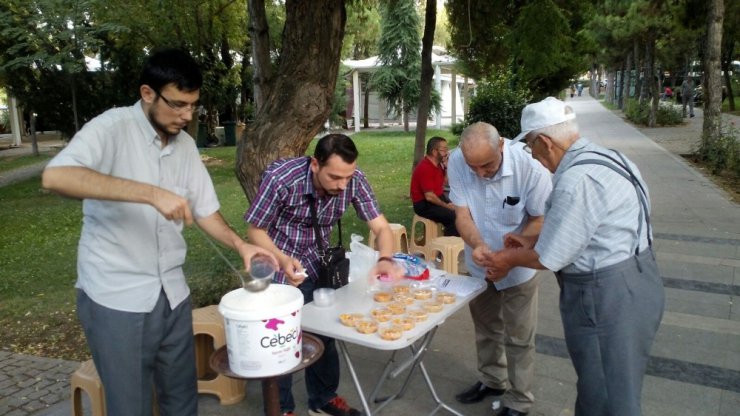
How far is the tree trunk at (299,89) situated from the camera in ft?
15.3

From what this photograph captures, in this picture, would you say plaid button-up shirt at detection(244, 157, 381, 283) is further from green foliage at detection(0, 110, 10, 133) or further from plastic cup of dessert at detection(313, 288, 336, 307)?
green foliage at detection(0, 110, 10, 133)

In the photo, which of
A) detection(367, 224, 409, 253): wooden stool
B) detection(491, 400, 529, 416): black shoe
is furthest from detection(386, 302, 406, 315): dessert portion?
detection(367, 224, 409, 253): wooden stool

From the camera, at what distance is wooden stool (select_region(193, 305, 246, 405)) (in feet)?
11.2

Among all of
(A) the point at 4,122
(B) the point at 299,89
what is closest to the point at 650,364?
(B) the point at 299,89

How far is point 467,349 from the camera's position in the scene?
420cm

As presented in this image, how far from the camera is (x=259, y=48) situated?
5.56 meters

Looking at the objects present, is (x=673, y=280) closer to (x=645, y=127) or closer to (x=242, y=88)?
(x=242, y=88)

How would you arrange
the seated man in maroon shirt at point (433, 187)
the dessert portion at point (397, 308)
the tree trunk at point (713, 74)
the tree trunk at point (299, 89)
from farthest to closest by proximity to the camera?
the tree trunk at point (713, 74), the seated man in maroon shirt at point (433, 187), the tree trunk at point (299, 89), the dessert portion at point (397, 308)

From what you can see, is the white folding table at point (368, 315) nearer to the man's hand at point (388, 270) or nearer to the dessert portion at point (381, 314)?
the dessert portion at point (381, 314)

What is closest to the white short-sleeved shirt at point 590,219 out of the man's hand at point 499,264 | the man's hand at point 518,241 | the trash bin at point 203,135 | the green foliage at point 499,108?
the man's hand at point 499,264

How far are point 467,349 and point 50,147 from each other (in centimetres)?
2118

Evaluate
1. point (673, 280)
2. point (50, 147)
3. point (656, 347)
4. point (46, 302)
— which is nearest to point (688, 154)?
point (673, 280)

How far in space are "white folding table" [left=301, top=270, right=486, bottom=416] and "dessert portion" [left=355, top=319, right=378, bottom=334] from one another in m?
0.02

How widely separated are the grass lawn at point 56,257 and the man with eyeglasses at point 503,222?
2.37m
